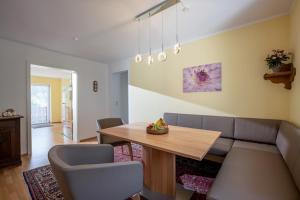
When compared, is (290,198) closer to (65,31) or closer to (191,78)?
(191,78)

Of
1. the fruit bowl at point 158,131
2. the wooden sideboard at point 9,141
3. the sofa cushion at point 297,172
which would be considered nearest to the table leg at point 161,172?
the fruit bowl at point 158,131

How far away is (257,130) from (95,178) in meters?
2.43

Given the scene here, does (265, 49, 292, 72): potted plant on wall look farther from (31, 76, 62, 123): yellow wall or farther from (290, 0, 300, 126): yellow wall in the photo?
(31, 76, 62, 123): yellow wall

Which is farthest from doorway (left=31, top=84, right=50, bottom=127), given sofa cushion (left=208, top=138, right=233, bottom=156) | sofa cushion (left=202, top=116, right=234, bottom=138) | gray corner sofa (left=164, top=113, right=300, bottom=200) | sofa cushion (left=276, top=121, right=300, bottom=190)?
sofa cushion (left=276, top=121, right=300, bottom=190)

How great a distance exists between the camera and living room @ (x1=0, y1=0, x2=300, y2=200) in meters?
1.32

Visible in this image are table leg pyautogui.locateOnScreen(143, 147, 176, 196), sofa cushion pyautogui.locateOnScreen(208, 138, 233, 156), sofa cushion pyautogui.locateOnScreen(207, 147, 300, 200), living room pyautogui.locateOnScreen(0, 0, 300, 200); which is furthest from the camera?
sofa cushion pyautogui.locateOnScreen(208, 138, 233, 156)

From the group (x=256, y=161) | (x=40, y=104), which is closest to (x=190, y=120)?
(x=256, y=161)

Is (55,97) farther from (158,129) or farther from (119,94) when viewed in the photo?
(158,129)

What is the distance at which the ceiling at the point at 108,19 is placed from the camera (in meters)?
1.95

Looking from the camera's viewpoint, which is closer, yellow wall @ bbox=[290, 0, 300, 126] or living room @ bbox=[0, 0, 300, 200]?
living room @ bbox=[0, 0, 300, 200]

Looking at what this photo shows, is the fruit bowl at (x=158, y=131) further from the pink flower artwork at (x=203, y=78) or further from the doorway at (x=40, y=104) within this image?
the doorway at (x=40, y=104)

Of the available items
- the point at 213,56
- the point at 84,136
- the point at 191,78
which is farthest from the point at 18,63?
the point at 213,56

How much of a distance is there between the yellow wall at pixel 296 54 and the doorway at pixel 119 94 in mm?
4311

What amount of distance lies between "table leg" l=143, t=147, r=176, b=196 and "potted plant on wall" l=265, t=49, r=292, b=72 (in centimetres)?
199
